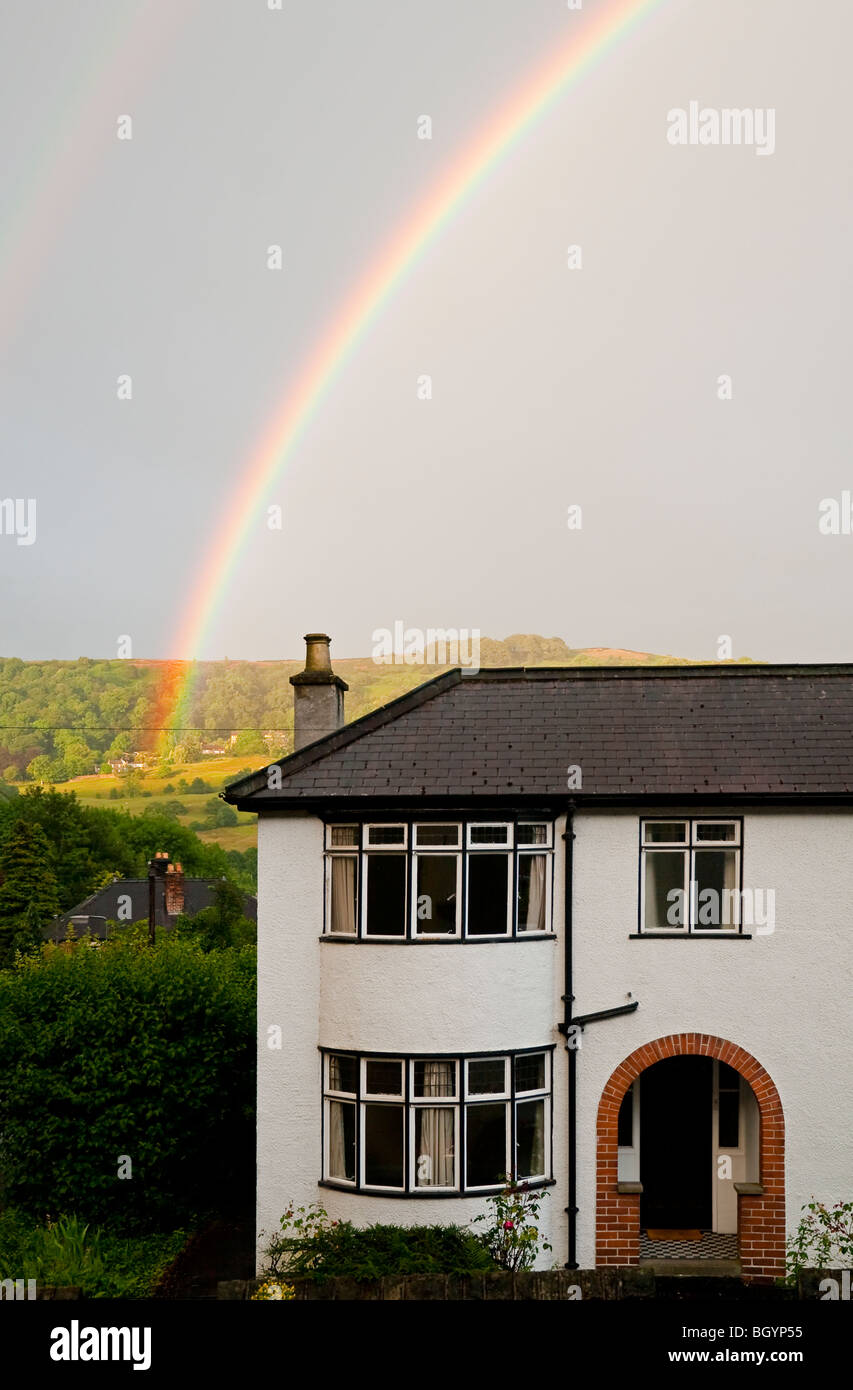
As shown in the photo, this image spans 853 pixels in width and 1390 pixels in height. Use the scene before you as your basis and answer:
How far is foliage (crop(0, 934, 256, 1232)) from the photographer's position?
1627 cm

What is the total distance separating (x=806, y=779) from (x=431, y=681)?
503cm

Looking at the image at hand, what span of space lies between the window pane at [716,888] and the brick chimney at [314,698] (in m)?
5.36

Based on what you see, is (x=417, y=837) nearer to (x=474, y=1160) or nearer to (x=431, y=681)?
(x=431, y=681)

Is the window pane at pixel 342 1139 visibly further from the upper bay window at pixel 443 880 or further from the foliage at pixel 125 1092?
the foliage at pixel 125 1092

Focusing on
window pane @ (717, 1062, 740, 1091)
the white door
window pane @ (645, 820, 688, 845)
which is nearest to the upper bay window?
window pane @ (645, 820, 688, 845)

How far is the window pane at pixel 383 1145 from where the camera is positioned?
13.7 meters

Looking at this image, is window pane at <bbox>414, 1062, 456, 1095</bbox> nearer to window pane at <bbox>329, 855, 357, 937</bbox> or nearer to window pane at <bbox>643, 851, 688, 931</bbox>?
window pane at <bbox>329, 855, 357, 937</bbox>

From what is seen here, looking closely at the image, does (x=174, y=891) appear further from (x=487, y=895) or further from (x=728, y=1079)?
(x=487, y=895)

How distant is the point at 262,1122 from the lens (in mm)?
14336

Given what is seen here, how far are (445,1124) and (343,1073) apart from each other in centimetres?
140

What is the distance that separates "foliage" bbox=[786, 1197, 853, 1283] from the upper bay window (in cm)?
456

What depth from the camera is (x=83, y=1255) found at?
1382cm

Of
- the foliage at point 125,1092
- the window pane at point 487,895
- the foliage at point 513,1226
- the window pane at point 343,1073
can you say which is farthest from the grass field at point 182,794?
the foliage at point 513,1226

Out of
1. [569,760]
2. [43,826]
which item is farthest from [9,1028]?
[43,826]
